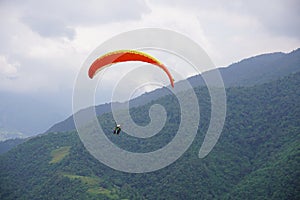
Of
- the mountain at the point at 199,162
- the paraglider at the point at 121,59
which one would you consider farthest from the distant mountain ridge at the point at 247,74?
the paraglider at the point at 121,59

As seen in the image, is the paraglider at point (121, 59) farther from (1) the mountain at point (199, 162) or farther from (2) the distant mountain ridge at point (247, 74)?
(2) the distant mountain ridge at point (247, 74)

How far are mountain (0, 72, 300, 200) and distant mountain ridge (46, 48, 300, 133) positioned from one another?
3427 cm

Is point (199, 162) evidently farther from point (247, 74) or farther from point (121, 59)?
point (247, 74)

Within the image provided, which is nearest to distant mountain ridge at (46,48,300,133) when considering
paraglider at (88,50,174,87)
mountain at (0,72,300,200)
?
mountain at (0,72,300,200)

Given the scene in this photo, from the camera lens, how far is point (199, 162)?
69.2 m

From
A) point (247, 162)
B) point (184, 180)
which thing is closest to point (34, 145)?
point (184, 180)

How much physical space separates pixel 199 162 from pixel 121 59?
53774 mm

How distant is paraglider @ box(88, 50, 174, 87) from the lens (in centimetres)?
1789

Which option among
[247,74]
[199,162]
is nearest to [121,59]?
[199,162]

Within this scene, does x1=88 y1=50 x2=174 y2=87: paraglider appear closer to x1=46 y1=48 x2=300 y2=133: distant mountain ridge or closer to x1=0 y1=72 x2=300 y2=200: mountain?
x1=0 y1=72 x2=300 y2=200: mountain

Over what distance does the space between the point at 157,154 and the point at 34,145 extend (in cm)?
3275

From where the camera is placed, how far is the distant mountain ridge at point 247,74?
440ft

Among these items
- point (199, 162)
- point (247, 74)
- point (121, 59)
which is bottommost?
point (121, 59)

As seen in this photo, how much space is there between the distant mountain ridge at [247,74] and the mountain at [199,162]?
34274mm
